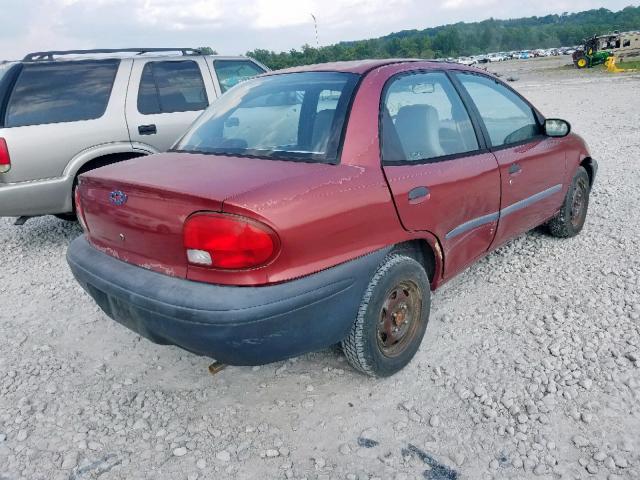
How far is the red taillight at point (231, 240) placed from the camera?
2.06 m

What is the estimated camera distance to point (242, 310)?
2.07 m

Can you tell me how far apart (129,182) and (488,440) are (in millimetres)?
2036

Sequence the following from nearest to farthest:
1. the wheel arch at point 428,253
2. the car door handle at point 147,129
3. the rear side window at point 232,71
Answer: the wheel arch at point 428,253
the car door handle at point 147,129
the rear side window at point 232,71

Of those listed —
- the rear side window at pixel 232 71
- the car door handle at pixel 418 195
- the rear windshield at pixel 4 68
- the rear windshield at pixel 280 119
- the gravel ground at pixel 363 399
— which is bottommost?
→ the gravel ground at pixel 363 399

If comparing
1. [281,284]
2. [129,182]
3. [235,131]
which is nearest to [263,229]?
[281,284]

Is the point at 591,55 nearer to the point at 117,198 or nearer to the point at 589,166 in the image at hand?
the point at 589,166

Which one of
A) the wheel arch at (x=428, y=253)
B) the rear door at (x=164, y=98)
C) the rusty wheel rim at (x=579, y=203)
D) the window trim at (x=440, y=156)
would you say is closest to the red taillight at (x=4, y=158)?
the rear door at (x=164, y=98)

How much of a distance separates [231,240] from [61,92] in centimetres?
369

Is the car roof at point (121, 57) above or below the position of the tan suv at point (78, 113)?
above

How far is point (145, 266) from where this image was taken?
7.86 ft

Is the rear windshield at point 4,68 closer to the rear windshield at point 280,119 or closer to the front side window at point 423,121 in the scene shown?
the rear windshield at point 280,119

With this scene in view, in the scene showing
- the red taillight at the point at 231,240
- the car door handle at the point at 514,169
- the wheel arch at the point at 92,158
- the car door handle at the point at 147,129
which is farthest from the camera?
the car door handle at the point at 147,129

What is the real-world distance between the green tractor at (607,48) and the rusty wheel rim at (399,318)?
135 ft

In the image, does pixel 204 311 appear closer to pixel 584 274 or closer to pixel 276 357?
pixel 276 357
